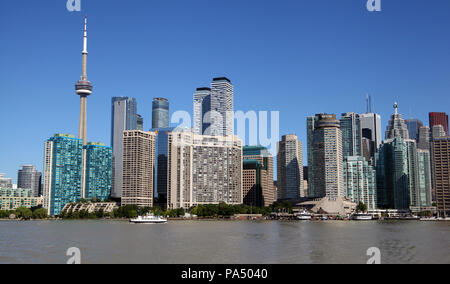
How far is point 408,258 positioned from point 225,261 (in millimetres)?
18575

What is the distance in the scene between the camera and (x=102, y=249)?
193 feet
